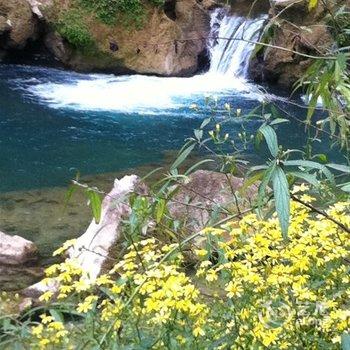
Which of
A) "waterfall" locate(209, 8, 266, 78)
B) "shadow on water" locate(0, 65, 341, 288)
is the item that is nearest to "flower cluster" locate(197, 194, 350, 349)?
"shadow on water" locate(0, 65, 341, 288)

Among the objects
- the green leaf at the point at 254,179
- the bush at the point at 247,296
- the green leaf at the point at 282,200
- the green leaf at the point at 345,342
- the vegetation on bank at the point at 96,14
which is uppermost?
the green leaf at the point at 282,200

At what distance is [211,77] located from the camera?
13023 millimetres

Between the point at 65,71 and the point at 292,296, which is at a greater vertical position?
the point at 292,296

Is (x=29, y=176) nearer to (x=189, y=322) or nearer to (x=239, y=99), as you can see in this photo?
(x=239, y=99)

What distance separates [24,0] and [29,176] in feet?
21.5

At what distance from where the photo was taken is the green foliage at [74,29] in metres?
12.7

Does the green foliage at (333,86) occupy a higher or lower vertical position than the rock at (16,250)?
higher

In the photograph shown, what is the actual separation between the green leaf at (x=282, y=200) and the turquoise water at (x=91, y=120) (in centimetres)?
603

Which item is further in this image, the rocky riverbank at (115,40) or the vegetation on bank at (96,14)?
the vegetation on bank at (96,14)

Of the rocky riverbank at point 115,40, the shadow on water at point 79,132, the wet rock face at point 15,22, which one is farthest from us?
the rocky riverbank at point 115,40

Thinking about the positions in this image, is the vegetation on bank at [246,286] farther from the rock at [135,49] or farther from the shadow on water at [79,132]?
the rock at [135,49]

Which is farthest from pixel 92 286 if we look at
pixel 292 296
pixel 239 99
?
pixel 239 99

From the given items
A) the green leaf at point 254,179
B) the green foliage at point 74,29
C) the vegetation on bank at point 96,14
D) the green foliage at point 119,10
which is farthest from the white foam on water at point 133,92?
the green leaf at point 254,179

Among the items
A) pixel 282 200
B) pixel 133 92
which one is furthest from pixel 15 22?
pixel 282 200
